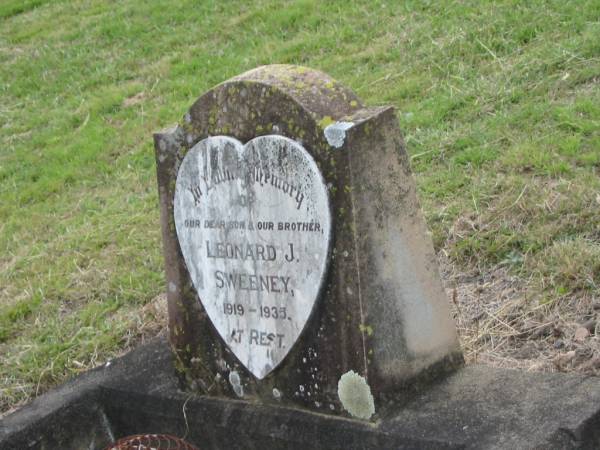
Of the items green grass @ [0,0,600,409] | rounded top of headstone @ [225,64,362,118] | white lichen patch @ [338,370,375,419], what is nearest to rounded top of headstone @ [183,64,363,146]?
rounded top of headstone @ [225,64,362,118]

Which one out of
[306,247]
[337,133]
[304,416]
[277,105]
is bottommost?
[304,416]

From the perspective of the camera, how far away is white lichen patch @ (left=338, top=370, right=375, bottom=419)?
3.46m

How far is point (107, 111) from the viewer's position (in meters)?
9.29

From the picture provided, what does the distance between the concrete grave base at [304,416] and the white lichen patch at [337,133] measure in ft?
2.94

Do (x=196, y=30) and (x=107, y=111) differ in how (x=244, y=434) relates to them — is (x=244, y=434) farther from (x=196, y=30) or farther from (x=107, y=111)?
(x=196, y=30)

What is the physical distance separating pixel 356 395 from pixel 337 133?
891mm

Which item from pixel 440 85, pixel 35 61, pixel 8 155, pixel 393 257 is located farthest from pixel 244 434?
pixel 35 61

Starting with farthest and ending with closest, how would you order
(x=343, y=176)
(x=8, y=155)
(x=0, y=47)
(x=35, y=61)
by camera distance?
(x=0, y=47) → (x=35, y=61) → (x=8, y=155) → (x=343, y=176)

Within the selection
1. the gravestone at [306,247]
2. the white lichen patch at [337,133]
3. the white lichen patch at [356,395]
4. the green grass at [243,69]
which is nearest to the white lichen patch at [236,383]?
the gravestone at [306,247]

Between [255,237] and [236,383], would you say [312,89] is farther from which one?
[236,383]

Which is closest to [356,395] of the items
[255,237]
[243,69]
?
[255,237]

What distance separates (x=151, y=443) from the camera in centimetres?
408

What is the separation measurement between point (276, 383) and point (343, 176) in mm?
868

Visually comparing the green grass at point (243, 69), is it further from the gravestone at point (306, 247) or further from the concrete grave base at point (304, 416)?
the gravestone at point (306, 247)
